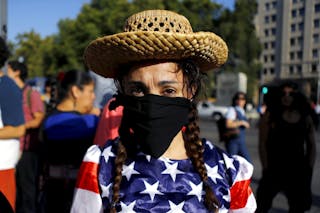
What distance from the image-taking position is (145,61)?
1.54 m

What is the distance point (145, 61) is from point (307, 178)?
2.63 metres

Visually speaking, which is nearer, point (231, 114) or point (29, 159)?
point (29, 159)

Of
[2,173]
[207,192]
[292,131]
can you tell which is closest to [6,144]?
[2,173]

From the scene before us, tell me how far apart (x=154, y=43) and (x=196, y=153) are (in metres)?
0.47

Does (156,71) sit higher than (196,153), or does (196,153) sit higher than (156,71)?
(156,71)

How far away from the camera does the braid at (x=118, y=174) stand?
1.44 m

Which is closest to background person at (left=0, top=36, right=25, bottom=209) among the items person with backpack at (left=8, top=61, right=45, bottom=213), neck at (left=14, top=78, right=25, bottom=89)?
person with backpack at (left=8, top=61, right=45, bottom=213)

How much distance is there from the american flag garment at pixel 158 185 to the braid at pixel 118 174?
0.04 meters

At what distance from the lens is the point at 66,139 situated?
304cm

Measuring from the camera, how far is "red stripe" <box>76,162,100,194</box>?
1.49 meters

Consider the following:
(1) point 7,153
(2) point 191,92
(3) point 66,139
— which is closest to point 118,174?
(2) point 191,92

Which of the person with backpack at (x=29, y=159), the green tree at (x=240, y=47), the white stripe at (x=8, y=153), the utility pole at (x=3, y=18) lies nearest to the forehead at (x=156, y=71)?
the white stripe at (x=8, y=153)

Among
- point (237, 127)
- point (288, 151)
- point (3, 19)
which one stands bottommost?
point (237, 127)

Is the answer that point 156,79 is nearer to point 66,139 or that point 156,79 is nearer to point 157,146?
point 157,146
